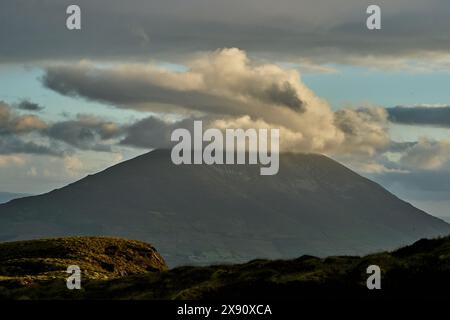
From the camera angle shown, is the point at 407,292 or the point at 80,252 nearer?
the point at 407,292

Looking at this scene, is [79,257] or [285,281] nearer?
[285,281]

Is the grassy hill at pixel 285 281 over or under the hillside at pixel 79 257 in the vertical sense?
under

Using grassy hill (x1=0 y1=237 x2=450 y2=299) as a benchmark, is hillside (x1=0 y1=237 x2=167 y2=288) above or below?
above

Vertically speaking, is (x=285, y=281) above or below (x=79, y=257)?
below

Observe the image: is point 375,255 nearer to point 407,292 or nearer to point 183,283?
point 407,292

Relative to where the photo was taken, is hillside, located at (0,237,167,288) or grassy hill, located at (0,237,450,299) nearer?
grassy hill, located at (0,237,450,299)

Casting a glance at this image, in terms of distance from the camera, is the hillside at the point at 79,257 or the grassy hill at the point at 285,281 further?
the hillside at the point at 79,257
